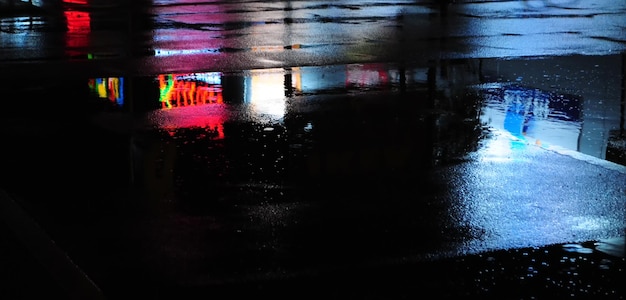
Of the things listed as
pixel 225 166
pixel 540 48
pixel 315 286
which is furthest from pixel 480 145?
pixel 540 48

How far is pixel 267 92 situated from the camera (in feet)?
34.0

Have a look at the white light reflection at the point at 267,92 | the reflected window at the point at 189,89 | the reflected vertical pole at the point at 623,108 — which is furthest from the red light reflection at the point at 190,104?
the reflected vertical pole at the point at 623,108

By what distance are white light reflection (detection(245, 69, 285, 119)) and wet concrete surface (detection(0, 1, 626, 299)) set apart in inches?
1.7

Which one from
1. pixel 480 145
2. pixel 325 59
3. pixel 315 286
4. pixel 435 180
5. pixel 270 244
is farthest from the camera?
pixel 325 59

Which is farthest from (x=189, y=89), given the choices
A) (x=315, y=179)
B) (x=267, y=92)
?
(x=315, y=179)

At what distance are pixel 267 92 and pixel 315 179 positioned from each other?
3944 millimetres

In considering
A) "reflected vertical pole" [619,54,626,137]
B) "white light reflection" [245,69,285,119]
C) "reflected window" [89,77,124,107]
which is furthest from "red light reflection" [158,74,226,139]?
"reflected vertical pole" [619,54,626,137]

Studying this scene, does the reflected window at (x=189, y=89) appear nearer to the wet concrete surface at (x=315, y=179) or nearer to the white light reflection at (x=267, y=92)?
the wet concrete surface at (x=315, y=179)

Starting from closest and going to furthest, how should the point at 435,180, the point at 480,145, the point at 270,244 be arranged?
the point at 270,244 → the point at 435,180 → the point at 480,145

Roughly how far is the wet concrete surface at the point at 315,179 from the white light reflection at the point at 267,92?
0.14 feet

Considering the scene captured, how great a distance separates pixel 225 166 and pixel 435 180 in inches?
71.8

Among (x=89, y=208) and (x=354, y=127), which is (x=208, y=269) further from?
(x=354, y=127)

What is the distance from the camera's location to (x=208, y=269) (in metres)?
4.76

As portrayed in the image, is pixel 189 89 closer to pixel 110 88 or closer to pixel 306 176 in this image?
pixel 110 88
